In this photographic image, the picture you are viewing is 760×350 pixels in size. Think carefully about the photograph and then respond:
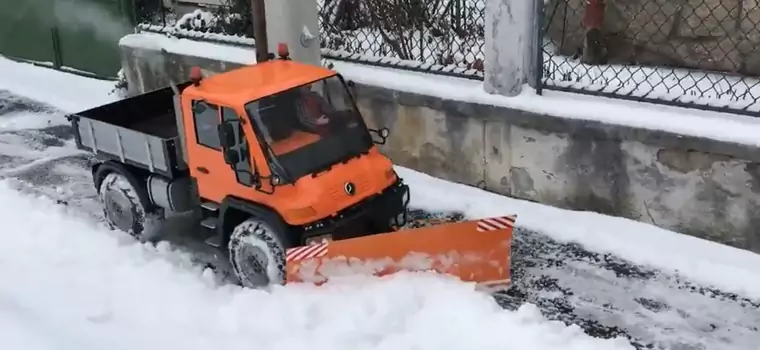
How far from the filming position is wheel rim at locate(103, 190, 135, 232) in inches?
274

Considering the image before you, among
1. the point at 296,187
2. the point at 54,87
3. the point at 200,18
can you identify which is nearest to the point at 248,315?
the point at 296,187

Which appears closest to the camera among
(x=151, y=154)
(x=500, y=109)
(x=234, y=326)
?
(x=234, y=326)

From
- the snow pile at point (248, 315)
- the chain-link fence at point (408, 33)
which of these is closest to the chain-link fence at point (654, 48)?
the chain-link fence at point (408, 33)

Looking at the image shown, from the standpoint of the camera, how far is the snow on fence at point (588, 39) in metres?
7.80

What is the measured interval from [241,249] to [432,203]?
213 cm

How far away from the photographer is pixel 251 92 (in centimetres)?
578

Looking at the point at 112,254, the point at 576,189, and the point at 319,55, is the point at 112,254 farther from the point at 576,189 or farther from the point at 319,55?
the point at 576,189

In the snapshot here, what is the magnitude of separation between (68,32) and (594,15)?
24.5 ft

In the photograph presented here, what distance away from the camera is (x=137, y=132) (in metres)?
6.57

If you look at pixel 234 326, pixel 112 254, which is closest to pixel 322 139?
pixel 234 326

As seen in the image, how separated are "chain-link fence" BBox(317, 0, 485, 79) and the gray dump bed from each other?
80.2 inches

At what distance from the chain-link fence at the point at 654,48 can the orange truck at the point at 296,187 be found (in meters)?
Answer: 2.10

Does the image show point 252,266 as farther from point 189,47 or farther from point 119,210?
point 189,47

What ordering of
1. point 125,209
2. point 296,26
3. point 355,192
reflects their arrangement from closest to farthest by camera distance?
point 355,192, point 125,209, point 296,26
